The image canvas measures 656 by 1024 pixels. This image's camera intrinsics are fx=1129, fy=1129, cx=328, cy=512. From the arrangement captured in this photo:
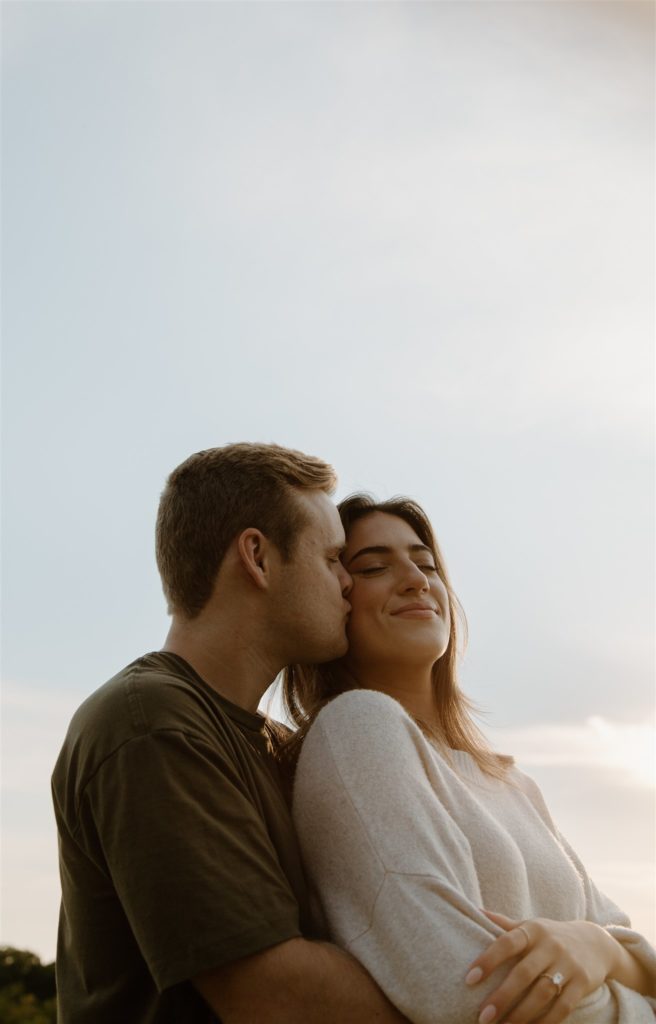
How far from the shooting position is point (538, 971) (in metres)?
3.30

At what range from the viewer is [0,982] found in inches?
847

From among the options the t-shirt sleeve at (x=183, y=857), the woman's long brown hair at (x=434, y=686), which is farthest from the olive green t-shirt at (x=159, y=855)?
the woman's long brown hair at (x=434, y=686)

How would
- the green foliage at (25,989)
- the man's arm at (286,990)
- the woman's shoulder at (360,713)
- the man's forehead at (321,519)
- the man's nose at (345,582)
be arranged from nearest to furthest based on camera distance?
the man's arm at (286,990) → the woman's shoulder at (360,713) → the man's forehead at (321,519) → the man's nose at (345,582) → the green foliage at (25,989)

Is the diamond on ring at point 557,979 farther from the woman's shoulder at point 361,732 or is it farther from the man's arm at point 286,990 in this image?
the woman's shoulder at point 361,732

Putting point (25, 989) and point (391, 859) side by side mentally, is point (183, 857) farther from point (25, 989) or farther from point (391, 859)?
point (25, 989)

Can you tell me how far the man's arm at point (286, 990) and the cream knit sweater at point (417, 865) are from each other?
0.13 meters

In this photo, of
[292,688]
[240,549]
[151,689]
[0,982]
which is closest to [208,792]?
[151,689]

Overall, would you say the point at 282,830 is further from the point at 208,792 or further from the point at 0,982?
the point at 0,982

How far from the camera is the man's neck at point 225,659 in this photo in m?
4.08

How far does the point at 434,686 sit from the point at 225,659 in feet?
4.40

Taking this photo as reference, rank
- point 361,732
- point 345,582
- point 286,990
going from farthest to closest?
point 345,582
point 361,732
point 286,990

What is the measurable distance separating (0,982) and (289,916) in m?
20.8

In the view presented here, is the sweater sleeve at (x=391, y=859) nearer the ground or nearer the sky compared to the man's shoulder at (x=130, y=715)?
nearer the ground

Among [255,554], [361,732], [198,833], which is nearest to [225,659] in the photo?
[255,554]
